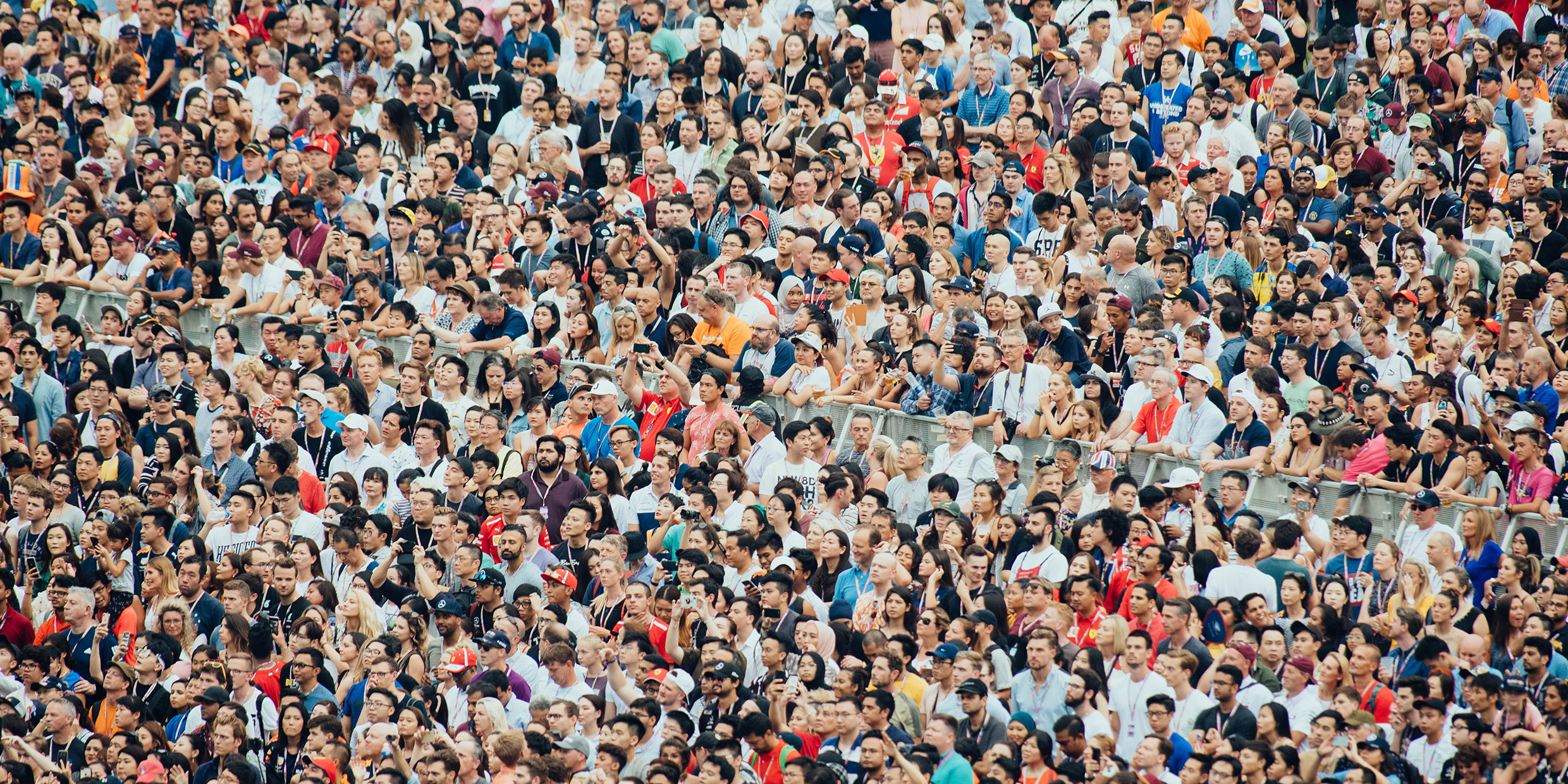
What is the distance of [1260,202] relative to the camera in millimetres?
17609

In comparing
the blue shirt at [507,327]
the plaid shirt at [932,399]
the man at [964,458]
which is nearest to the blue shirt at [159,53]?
the blue shirt at [507,327]

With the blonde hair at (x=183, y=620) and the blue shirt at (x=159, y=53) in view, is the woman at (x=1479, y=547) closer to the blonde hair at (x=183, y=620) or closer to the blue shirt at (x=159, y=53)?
the blonde hair at (x=183, y=620)

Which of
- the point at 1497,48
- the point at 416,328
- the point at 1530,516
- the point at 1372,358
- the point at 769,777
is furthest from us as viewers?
the point at 1497,48

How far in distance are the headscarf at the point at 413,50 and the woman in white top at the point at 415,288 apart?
446cm

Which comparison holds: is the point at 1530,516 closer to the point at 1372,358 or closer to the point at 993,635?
the point at 1372,358

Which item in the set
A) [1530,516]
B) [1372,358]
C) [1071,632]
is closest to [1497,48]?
[1372,358]

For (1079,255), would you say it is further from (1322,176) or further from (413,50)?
(413,50)

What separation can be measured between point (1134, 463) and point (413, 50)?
33.9 ft

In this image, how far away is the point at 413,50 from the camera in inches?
857

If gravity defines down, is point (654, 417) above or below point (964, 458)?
below

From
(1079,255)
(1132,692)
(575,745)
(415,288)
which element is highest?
(1079,255)

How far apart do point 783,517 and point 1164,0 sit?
8845 millimetres

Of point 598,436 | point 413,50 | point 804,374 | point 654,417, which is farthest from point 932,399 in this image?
point 413,50

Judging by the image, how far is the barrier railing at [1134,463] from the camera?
45.2ft
